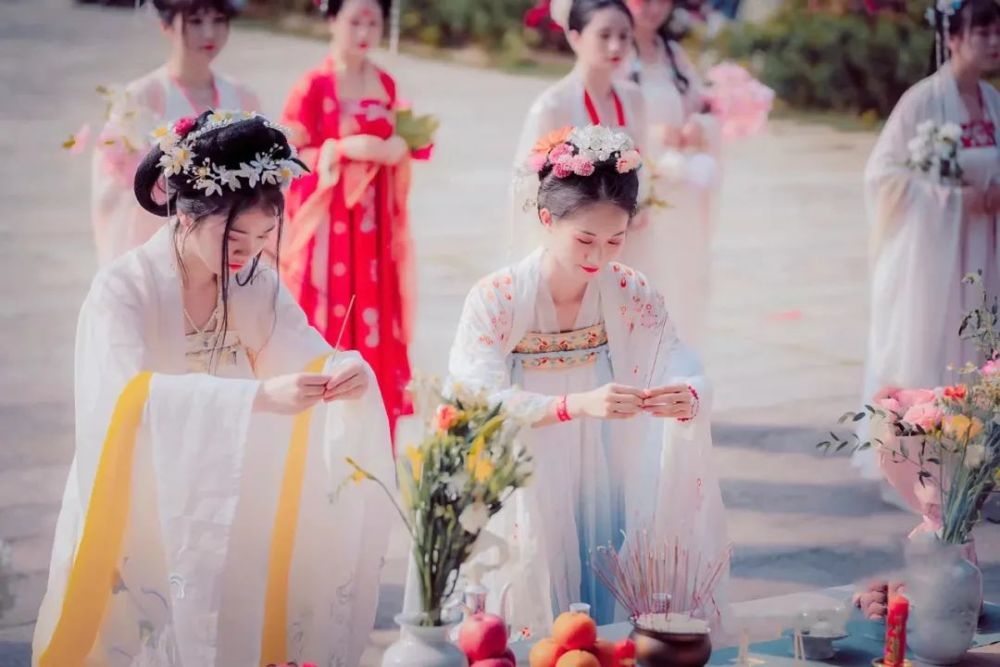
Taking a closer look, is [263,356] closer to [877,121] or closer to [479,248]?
[479,248]

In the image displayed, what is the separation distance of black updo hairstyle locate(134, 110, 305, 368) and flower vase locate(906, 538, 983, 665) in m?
1.40

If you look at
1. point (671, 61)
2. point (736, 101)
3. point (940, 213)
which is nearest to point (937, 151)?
point (940, 213)

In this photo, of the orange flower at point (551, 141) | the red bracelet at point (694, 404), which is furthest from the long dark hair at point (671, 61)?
the red bracelet at point (694, 404)

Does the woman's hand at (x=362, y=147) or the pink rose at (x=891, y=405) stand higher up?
the woman's hand at (x=362, y=147)

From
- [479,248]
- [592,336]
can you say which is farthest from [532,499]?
[479,248]

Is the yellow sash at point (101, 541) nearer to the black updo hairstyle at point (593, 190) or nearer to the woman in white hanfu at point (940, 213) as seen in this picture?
the black updo hairstyle at point (593, 190)

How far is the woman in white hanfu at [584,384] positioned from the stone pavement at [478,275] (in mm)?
595

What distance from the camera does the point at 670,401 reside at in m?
3.20

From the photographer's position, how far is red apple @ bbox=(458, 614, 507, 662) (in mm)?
2664

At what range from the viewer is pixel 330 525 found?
3.10 m

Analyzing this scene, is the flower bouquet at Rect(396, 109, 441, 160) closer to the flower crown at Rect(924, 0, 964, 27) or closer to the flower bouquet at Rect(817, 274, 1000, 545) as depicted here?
the flower crown at Rect(924, 0, 964, 27)

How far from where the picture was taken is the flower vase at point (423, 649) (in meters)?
2.53

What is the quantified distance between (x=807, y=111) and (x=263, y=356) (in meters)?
11.0

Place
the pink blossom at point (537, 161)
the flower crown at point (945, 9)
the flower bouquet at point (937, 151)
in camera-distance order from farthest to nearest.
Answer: the flower crown at point (945, 9)
the flower bouquet at point (937, 151)
the pink blossom at point (537, 161)
